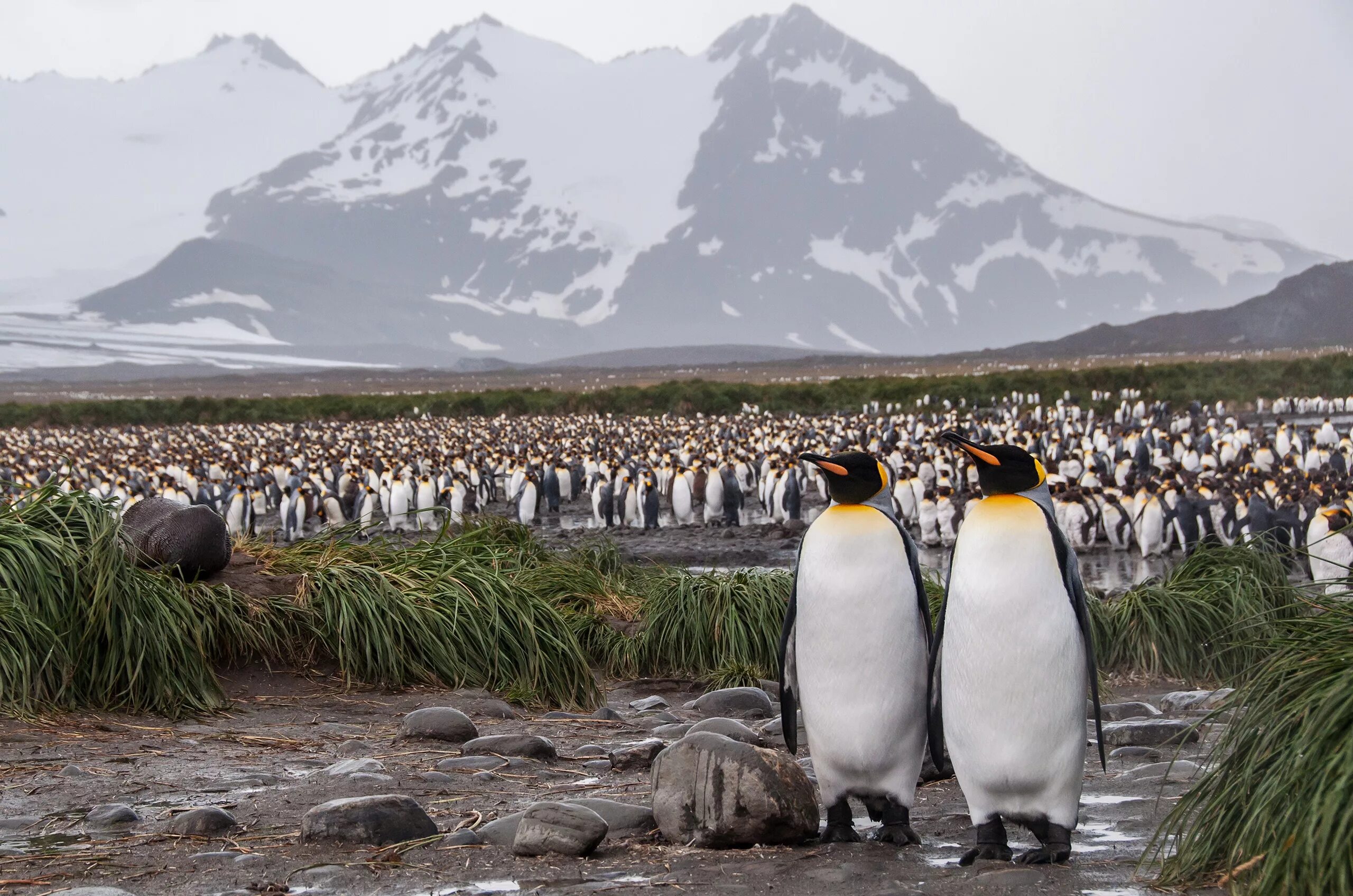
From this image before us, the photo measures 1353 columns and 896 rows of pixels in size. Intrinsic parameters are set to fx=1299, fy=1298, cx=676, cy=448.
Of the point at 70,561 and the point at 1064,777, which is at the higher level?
the point at 70,561

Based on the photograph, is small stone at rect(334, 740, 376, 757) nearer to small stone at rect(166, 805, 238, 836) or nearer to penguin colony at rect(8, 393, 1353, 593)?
small stone at rect(166, 805, 238, 836)

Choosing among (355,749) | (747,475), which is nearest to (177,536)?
(355,749)

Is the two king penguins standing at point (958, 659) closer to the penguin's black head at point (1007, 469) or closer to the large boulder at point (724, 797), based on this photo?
the penguin's black head at point (1007, 469)

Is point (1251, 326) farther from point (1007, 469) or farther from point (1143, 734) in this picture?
point (1007, 469)

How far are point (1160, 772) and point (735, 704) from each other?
8.71 feet

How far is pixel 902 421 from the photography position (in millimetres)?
39812

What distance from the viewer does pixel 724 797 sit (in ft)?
12.8

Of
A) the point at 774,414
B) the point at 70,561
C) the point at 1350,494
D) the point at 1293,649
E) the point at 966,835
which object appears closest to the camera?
the point at 1293,649

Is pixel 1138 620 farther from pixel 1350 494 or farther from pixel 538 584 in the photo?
pixel 1350 494

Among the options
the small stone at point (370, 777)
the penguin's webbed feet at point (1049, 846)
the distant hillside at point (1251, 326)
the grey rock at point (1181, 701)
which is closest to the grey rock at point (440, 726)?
the small stone at point (370, 777)

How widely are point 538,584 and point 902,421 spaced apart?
31843mm

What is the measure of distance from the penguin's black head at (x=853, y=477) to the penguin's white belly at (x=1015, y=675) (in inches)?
17.3

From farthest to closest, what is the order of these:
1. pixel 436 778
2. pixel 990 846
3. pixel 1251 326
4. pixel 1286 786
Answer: pixel 1251 326 → pixel 436 778 → pixel 990 846 → pixel 1286 786

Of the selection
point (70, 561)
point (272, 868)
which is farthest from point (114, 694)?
point (272, 868)
